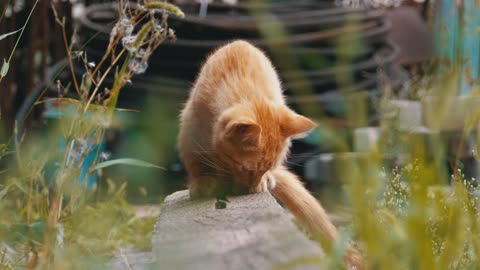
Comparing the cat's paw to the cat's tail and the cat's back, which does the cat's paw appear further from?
the cat's back

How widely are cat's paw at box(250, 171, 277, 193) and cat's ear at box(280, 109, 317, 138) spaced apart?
20 cm

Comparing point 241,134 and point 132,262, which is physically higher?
point 241,134

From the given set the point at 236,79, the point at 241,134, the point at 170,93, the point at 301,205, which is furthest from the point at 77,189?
the point at 170,93

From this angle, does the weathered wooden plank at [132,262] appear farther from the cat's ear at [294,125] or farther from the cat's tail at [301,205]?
the cat's ear at [294,125]

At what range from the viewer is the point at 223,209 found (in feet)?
7.87

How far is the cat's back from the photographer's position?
286cm

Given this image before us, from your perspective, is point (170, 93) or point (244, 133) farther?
point (170, 93)

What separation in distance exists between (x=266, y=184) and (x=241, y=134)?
342mm

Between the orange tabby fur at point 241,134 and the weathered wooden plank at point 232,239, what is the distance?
0.21m

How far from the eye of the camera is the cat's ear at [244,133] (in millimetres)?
2539

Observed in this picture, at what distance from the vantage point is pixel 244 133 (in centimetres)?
259

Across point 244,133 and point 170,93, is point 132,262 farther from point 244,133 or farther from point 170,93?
point 170,93

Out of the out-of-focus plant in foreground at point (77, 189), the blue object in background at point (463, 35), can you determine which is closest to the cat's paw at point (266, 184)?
the out-of-focus plant in foreground at point (77, 189)

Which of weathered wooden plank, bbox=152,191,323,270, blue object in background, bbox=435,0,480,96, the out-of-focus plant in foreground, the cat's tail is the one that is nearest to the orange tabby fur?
the cat's tail
